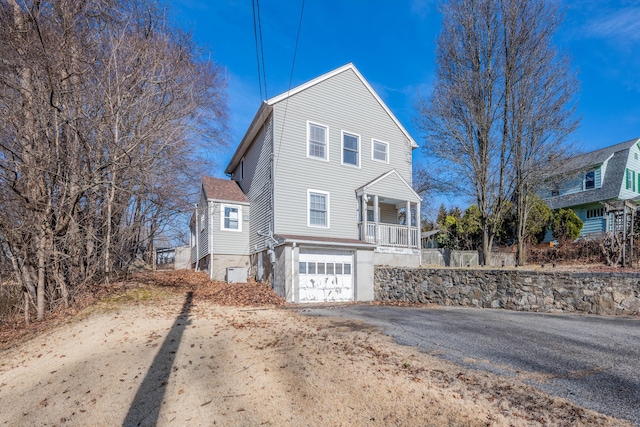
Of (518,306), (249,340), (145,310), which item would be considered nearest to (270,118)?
(145,310)

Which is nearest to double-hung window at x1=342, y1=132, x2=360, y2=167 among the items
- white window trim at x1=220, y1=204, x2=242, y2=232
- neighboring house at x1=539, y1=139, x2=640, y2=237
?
white window trim at x1=220, y1=204, x2=242, y2=232

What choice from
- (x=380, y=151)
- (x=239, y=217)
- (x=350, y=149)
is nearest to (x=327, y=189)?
(x=350, y=149)

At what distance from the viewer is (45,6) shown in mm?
9234

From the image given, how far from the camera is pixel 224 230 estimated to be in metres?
15.5

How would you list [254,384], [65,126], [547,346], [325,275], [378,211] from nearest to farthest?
[254,384] < [547,346] < [65,126] < [325,275] < [378,211]

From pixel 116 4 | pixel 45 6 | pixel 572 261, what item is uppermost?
pixel 116 4

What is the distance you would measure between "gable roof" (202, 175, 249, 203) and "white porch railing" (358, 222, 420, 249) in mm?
5891

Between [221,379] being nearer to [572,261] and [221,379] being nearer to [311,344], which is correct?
[311,344]

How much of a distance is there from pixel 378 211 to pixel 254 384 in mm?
11579

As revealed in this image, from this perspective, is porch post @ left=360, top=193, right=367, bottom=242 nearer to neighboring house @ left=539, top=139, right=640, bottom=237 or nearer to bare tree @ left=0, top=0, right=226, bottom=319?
bare tree @ left=0, top=0, right=226, bottom=319

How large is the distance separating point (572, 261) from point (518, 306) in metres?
6.61

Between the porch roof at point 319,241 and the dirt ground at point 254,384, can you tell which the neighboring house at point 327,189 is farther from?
the dirt ground at point 254,384

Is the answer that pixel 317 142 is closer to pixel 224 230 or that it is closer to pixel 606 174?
pixel 224 230

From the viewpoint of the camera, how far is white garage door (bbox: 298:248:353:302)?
1234 centimetres
